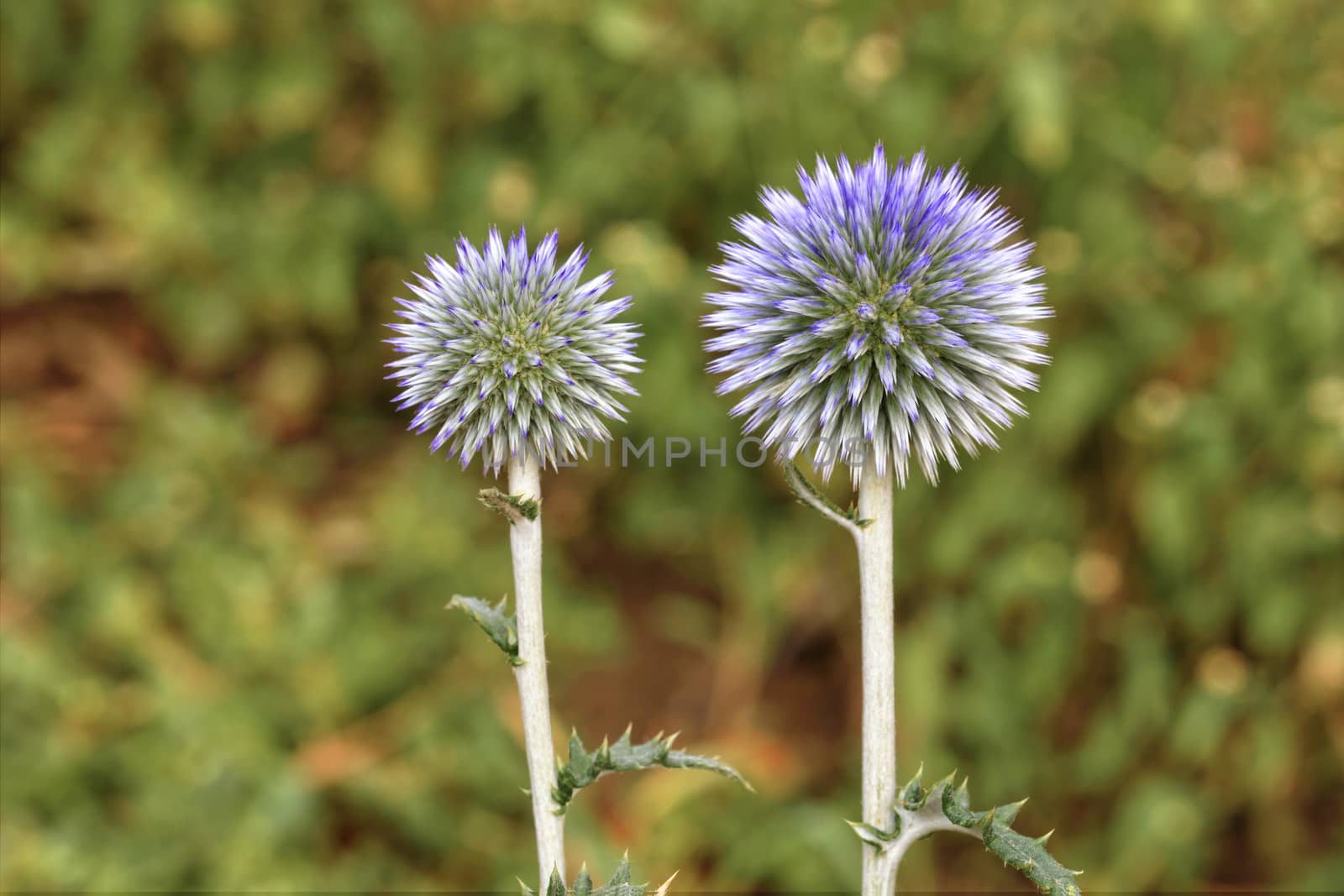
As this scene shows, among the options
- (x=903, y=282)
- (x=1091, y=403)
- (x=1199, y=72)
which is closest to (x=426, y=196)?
(x=1091, y=403)

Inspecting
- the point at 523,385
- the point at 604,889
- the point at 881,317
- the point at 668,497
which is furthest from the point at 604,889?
the point at 668,497

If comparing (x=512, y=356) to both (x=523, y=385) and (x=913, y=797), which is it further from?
(x=913, y=797)

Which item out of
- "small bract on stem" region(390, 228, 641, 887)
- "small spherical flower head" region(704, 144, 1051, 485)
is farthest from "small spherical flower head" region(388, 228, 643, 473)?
"small spherical flower head" region(704, 144, 1051, 485)

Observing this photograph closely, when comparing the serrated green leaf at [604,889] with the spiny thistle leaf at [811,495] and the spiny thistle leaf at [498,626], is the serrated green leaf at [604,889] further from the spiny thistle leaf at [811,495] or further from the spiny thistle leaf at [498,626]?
the spiny thistle leaf at [811,495]

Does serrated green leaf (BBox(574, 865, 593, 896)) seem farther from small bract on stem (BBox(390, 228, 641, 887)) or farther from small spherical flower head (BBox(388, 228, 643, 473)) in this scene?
small spherical flower head (BBox(388, 228, 643, 473))

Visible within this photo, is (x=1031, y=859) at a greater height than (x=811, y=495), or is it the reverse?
(x=811, y=495)

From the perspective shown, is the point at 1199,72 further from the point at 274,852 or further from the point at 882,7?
the point at 274,852
